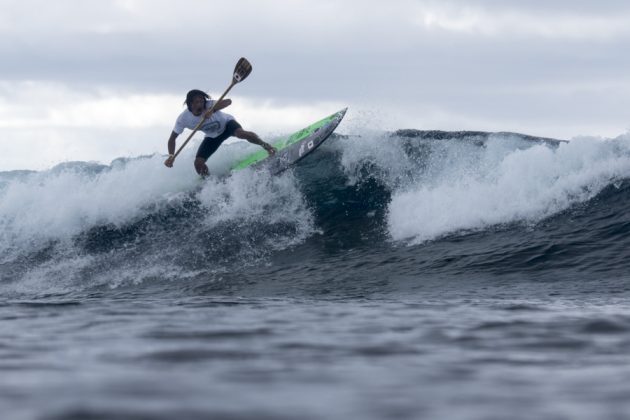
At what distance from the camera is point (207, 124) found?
10656 mm

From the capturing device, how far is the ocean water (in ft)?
9.60

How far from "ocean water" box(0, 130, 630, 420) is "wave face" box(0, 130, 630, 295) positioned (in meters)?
0.04

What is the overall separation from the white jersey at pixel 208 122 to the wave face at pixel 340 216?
0.85m

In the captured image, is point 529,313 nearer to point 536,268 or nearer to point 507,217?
point 536,268

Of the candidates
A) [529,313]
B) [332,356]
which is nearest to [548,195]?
[529,313]

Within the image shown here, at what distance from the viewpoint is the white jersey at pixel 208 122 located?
34.8ft

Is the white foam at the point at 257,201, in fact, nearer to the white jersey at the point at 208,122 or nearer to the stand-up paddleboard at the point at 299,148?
the stand-up paddleboard at the point at 299,148

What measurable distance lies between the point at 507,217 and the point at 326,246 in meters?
2.21

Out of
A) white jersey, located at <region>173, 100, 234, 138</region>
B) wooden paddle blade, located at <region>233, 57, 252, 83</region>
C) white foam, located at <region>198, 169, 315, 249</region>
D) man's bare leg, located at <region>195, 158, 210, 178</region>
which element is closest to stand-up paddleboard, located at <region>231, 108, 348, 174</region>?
white foam, located at <region>198, 169, 315, 249</region>

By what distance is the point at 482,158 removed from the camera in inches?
444

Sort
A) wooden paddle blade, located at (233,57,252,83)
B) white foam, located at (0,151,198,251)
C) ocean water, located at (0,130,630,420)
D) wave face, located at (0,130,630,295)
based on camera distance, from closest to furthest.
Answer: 1. ocean water, located at (0,130,630,420)
2. wave face, located at (0,130,630,295)
3. wooden paddle blade, located at (233,57,252,83)
4. white foam, located at (0,151,198,251)

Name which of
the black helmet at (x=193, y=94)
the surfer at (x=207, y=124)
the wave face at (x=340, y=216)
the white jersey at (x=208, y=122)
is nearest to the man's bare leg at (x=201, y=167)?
the surfer at (x=207, y=124)

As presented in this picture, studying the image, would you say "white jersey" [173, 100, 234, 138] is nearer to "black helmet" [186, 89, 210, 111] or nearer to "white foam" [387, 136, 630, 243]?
"black helmet" [186, 89, 210, 111]

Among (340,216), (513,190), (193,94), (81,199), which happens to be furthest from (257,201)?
(513,190)
